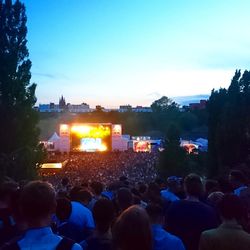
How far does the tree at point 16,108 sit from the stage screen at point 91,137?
42.1 m

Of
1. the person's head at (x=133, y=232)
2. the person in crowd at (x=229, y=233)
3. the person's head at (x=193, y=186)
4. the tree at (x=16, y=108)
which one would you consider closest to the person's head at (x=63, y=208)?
the person's head at (x=193, y=186)

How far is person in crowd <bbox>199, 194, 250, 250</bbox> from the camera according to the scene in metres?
4.48

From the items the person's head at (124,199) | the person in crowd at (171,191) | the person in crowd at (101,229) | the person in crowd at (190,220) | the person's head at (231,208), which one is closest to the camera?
the person in crowd at (101,229)

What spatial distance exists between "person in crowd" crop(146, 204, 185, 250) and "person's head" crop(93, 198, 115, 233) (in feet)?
1.32

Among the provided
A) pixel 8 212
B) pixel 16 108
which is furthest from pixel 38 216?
pixel 16 108

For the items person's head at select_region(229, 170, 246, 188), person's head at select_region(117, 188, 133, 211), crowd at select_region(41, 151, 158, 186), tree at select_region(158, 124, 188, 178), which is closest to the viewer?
person's head at select_region(117, 188, 133, 211)

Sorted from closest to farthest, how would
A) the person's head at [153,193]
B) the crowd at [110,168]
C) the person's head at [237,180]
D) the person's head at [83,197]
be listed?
the person's head at [83,197]
the person's head at [153,193]
the person's head at [237,180]
the crowd at [110,168]

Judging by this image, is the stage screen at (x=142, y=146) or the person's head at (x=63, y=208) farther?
the stage screen at (x=142, y=146)

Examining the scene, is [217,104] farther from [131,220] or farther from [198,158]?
[131,220]

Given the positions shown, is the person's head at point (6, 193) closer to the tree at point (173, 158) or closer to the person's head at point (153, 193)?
the person's head at point (153, 193)

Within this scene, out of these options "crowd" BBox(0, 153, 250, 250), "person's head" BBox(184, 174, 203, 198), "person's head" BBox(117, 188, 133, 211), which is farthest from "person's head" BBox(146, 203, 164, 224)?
"person's head" BBox(117, 188, 133, 211)

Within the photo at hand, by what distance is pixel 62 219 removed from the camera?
613 cm

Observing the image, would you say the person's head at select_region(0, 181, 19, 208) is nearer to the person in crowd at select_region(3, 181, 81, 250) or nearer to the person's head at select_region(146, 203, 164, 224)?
the person's head at select_region(146, 203, 164, 224)

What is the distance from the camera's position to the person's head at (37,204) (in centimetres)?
335
